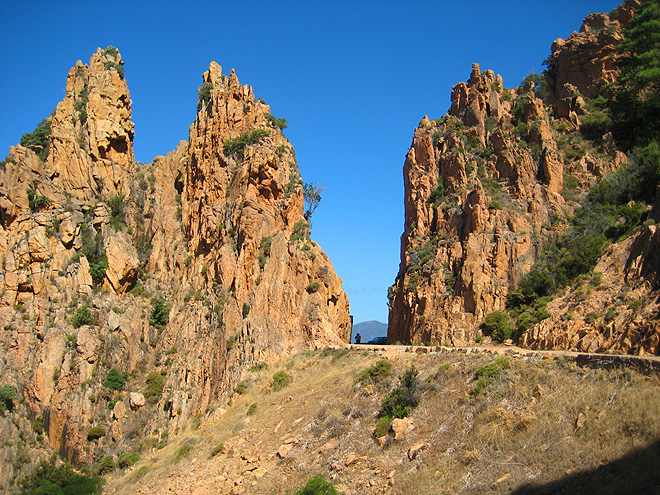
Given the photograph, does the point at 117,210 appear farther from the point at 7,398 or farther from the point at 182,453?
the point at 182,453

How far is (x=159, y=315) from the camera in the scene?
44.9m

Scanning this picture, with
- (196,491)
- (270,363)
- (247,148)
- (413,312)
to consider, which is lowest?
(196,491)

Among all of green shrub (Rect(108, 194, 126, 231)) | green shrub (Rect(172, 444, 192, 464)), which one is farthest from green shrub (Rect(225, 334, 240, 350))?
green shrub (Rect(108, 194, 126, 231))

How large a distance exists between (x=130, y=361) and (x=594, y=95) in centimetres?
4543

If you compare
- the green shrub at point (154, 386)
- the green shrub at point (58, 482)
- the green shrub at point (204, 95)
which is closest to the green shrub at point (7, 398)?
the green shrub at point (58, 482)

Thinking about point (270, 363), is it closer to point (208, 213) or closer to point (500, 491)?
point (208, 213)

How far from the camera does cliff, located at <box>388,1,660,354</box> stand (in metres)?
35.5

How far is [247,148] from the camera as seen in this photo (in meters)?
43.6

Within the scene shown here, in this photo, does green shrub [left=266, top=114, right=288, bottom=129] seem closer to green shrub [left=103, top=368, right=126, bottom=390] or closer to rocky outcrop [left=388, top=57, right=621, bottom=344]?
rocky outcrop [left=388, top=57, right=621, bottom=344]

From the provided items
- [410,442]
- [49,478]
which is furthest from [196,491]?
[49,478]

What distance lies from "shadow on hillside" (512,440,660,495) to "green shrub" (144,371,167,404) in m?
32.6

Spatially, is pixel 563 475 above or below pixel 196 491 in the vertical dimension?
above

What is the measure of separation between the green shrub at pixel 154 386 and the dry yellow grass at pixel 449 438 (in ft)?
34.7

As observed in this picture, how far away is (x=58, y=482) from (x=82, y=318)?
Answer: 11.8 metres
